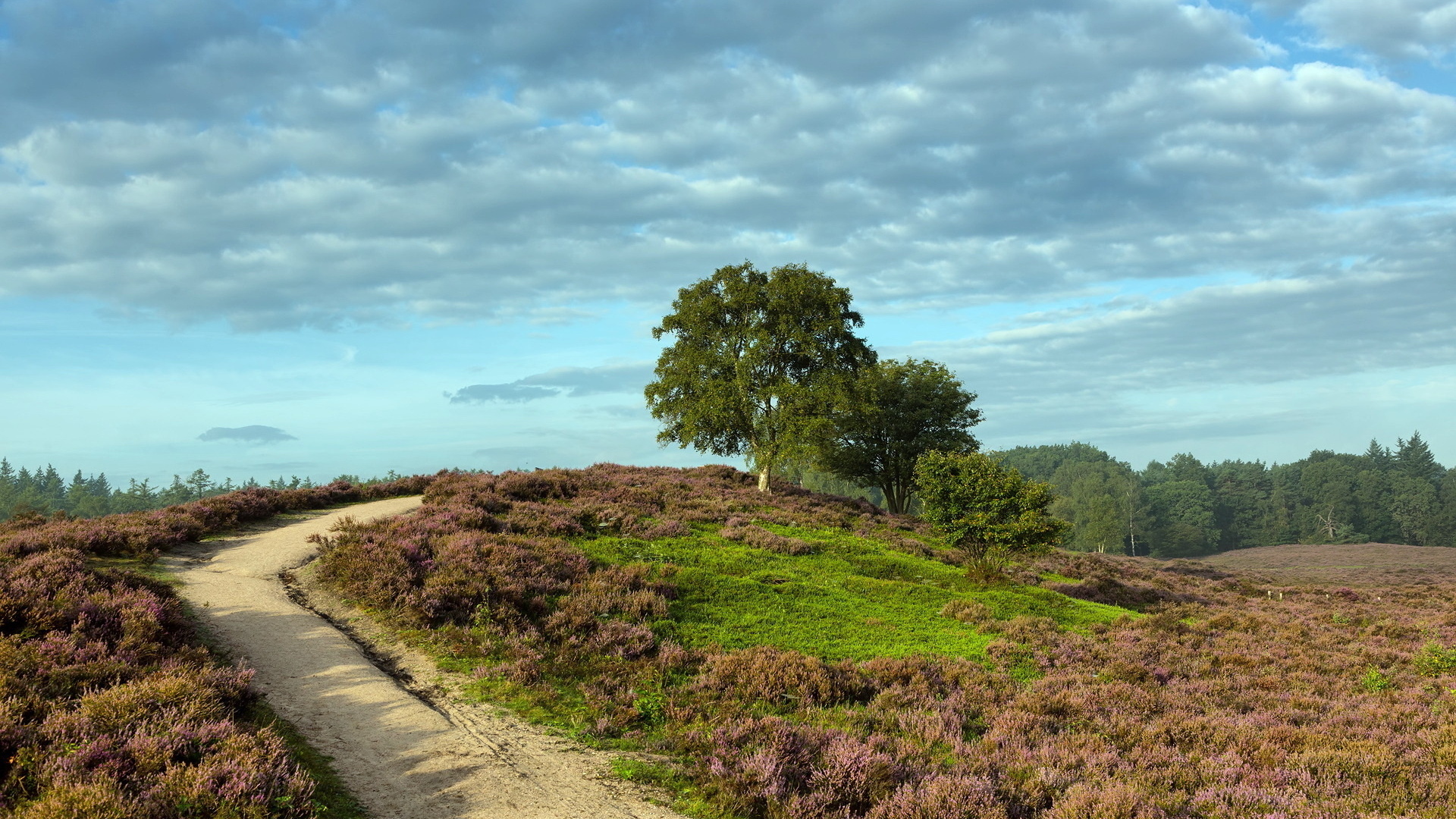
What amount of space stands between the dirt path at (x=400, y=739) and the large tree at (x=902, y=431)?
39.2 metres

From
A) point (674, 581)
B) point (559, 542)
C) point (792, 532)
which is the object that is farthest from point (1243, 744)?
point (792, 532)

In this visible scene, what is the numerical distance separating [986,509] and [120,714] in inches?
1013

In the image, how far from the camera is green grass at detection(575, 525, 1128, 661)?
16.8m

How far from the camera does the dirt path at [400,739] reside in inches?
332

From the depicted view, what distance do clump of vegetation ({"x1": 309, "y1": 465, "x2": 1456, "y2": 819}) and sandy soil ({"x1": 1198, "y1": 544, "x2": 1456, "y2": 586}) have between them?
31466 mm

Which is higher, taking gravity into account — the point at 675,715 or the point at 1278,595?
the point at 675,715

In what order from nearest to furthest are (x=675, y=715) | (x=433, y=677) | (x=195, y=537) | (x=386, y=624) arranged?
1. (x=675, y=715)
2. (x=433, y=677)
3. (x=386, y=624)
4. (x=195, y=537)

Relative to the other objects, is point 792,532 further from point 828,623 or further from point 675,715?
point 675,715

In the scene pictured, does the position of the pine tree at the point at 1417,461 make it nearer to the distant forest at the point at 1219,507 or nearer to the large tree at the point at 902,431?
the distant forest at the point at 1219,507

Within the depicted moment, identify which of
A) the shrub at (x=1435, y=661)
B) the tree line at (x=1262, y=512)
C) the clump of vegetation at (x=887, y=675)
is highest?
the clump of vegetation at (x=887, y=675)

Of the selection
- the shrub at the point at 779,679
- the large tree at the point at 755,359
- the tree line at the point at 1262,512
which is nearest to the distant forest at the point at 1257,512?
the tree line at the point at 1262,512

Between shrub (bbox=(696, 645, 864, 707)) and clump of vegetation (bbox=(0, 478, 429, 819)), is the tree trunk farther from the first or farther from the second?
clump of vegetation (bbox=(0, 478, 429, 819))

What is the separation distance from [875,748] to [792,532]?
65.7 feet

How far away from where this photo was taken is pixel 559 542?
70.2 feet
